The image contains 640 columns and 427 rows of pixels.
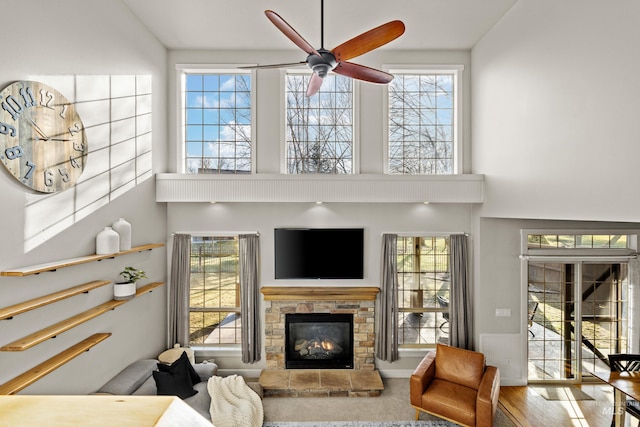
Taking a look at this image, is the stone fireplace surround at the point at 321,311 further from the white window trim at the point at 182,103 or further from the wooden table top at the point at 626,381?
the wooden table top at the point at 626,381

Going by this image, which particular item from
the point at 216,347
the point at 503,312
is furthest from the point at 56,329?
the point at 503,312

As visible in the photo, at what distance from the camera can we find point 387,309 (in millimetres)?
5090

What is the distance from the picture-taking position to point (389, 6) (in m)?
4.10

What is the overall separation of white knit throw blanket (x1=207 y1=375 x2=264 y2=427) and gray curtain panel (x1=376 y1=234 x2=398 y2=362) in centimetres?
194

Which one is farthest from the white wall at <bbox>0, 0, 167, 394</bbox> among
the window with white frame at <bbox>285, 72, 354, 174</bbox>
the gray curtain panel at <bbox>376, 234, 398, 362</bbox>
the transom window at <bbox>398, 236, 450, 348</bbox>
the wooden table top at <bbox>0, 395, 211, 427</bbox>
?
the transom window at <bbox>398, 236, 450, 348</bbox>

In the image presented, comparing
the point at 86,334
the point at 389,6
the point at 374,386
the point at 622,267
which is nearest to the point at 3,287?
the point at 86,334

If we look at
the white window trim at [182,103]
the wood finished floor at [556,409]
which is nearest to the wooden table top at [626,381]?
the wood finished floor at [556,409]

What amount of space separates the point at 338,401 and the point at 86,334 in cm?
298

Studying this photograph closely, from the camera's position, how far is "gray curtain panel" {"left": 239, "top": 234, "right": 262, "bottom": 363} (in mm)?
5031

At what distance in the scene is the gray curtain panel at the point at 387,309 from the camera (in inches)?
200

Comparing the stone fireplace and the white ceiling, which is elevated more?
the white ceiling

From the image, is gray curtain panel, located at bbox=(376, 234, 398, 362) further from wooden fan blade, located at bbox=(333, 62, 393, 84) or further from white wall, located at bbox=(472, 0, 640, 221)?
wooden fan blade, located at bbox=(333, 62, 393, 84)

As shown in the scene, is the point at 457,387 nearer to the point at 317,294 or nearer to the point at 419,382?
the point at 419,382

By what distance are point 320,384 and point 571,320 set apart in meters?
3.62
